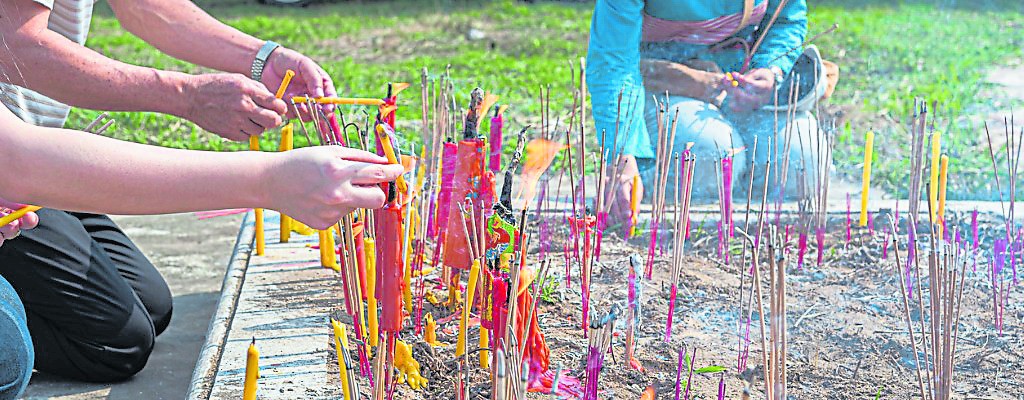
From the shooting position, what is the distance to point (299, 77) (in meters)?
2.50

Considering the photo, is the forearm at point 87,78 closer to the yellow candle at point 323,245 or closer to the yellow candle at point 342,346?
the yellow candle at point 323,245

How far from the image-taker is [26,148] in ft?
4.79

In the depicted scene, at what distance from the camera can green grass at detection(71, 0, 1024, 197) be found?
16.8ft

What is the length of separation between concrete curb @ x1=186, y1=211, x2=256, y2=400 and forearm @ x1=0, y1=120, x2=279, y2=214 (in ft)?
2.10

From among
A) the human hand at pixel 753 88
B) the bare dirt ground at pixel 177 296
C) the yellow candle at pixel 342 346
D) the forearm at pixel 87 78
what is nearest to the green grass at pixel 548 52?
the human hand at pixel 753 88

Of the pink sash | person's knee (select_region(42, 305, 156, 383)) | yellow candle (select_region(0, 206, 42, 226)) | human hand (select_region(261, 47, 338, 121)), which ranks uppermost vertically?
the pink sash

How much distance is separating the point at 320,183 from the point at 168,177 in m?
0.22

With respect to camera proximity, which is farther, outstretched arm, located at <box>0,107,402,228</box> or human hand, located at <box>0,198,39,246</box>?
human hand, located at <box>0,198,39,246</box>

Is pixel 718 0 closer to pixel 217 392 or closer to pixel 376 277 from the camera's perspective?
pixel 376 277

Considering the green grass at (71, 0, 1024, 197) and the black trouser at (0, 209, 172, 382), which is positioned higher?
the green grass at (71, 0, 1024, 197)

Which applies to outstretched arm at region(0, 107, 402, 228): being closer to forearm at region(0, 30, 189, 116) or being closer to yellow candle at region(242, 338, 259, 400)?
yellow candle at region(242, 338, 259, 400)

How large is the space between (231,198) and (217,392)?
60 cm

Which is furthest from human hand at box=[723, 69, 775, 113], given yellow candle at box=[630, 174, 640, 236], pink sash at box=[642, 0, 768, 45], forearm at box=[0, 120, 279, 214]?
forearm at box=[0, 120, 279, 214]

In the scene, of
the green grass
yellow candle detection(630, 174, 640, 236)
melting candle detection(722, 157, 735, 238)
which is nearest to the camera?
melting candle detection(722, 157, 735, 238)
